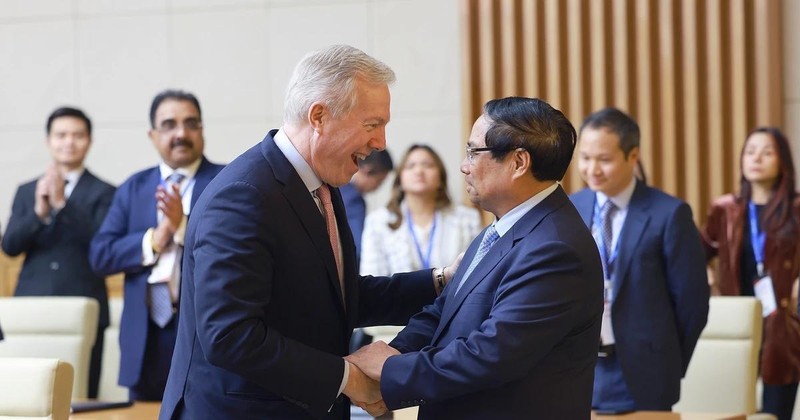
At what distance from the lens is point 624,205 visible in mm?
4527

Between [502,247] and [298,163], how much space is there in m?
0.49

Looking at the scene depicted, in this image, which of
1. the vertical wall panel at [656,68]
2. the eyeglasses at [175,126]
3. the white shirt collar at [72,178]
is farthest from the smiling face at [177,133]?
the vertical wall panel at [656,68]

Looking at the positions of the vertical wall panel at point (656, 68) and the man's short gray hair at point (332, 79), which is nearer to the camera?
the man's short gray hair at point (332, 79)

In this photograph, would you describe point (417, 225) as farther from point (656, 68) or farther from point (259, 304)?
point (259, 304)

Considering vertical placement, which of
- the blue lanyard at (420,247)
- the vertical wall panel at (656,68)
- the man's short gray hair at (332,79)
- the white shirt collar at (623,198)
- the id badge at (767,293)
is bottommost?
the id badge at (767,293)

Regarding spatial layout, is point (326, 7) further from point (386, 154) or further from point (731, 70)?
point (731, 70)

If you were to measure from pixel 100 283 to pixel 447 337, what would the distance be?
3.68 metres

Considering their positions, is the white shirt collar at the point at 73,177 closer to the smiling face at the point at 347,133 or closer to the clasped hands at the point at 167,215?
the clasped hands at the point at 167,215

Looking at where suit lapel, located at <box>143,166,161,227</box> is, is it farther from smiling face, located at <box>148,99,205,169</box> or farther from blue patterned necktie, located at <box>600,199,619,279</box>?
blue patterned necktie, located at <box>600,199,619,279</box>

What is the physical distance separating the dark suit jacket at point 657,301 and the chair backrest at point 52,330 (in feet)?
6.83

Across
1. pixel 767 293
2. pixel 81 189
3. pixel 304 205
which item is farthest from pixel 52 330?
pixel 767 293

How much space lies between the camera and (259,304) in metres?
2.49

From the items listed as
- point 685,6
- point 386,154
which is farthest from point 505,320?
point 685,6

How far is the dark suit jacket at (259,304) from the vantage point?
2471mm
